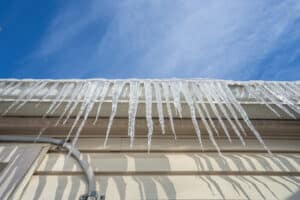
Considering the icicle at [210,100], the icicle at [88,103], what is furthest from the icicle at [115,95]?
the icicle at [210,100]

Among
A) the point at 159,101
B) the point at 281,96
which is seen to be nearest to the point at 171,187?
the point at 159,101

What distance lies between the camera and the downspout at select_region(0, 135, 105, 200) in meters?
1.21

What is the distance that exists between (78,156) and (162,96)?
0.63 metres

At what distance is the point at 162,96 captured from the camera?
1613 millimetres

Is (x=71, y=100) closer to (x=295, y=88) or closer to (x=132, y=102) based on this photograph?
(x=132, y=102)

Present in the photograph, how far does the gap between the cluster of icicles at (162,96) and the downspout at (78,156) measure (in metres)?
0.07

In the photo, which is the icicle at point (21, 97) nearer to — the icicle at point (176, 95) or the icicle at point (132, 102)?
the icicle at point (132, 102)

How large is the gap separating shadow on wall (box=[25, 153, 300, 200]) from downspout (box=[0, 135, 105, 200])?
0.04 m

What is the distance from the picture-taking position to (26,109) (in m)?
1.62

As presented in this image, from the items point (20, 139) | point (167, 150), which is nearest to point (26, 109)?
point (20, 139)

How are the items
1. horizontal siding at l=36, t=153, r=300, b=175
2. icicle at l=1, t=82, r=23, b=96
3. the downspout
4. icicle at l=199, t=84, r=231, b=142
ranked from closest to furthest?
1. the downspout
2. horizontal siding at l=36, t=153, r=300, b=175
3. icicle at l=199, t=84, r=231, b=142
4. icicle at l=1, t=82, r=23, b=96

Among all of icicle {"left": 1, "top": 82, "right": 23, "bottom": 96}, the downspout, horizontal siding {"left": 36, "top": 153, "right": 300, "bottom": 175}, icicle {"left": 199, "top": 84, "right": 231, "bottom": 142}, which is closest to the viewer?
the downspout

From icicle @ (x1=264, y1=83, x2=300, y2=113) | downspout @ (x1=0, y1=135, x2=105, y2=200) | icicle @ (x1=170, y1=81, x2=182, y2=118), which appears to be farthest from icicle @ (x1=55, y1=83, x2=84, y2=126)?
A: icicle @ (x1=264, y1=83, x2=300, y2=113)

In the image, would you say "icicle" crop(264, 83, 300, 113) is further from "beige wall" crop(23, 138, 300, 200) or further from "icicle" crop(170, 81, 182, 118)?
"icicle" crop(170, 81, 182, 118)
